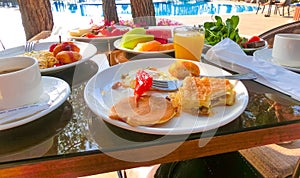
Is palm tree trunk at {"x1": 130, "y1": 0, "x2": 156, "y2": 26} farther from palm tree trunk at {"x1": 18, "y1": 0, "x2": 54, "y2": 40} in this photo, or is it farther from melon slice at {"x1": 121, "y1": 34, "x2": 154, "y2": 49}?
melon slice at {"x1": 121, "y1": 34, "x2": 154, "y2": 49}

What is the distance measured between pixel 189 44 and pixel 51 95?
55cm

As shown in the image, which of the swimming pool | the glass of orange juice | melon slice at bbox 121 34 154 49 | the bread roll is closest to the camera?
the bread roll

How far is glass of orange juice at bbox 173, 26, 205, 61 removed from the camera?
3.30 feet

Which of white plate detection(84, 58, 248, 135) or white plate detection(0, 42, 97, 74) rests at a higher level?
white plate detection(0, 42, 97, 74)

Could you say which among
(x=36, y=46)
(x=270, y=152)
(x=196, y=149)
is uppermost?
(x=36, y=46)

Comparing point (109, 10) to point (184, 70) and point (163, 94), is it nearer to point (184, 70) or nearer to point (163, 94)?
point (184, 70)

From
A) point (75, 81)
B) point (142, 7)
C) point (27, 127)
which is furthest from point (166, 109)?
point (142, 7)

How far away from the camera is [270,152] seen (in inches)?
41.8

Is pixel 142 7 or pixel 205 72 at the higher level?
pixel 142 7

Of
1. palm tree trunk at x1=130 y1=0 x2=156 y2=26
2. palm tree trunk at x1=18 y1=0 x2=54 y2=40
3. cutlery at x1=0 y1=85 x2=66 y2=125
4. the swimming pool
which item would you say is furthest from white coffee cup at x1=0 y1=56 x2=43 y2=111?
the swimming pool

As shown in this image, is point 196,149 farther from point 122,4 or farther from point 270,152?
point 122,4

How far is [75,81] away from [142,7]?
2052 mm

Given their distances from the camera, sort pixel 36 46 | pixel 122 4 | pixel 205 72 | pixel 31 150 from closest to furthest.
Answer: pixel 31 150
pixel 205 72
pixel 36 46
pixel 122 4

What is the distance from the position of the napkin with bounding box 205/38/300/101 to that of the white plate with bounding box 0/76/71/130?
1.80 ft
